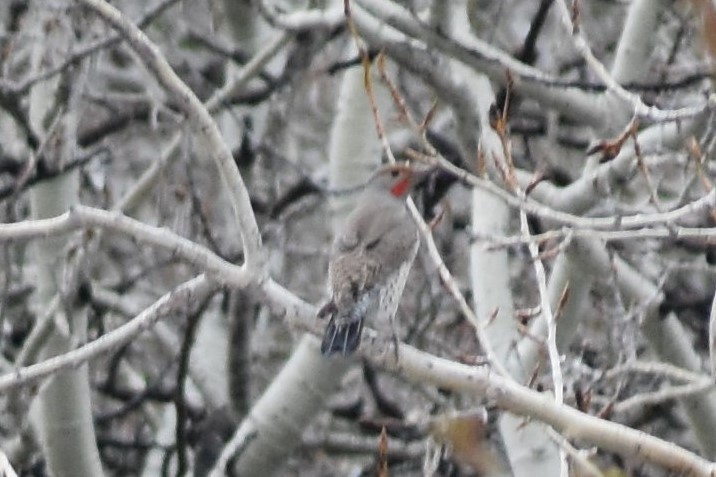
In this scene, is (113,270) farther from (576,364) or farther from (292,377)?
(576,364)

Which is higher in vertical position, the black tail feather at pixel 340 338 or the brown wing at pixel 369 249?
the black tail feather at pixel 340 338

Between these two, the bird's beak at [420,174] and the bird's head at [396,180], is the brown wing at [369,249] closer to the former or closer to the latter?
the bird's head at [396,180]

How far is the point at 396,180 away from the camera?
7.56m

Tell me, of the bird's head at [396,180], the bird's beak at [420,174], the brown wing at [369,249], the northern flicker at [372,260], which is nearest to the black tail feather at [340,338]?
the northern flicker at [372,260]

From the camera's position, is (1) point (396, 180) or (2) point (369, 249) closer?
(2) point (369, 249)

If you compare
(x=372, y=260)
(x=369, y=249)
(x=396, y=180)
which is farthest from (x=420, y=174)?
(x=372, y=260)

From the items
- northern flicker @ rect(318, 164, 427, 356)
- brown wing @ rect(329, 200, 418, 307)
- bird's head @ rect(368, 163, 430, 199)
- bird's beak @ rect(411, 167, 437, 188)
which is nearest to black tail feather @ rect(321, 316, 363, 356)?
northern flicker @ rect(318, 164, 427, 356)

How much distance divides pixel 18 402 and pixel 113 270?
3.33 m

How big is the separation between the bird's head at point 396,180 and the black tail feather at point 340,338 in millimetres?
1742

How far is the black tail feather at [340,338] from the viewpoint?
571 centimetres

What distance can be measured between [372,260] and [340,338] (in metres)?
0.97

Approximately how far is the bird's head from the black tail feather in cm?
174

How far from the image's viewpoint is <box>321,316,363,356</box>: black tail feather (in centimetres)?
571

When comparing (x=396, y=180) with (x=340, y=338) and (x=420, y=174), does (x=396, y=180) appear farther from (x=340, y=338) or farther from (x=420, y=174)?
(x=340, y=338)
